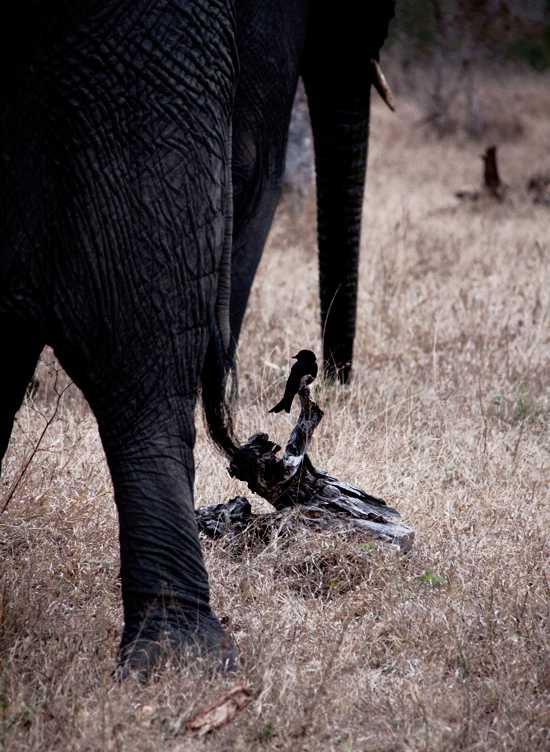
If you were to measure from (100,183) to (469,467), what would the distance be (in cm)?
218

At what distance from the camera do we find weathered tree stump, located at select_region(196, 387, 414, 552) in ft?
11.1

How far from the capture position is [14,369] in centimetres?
285

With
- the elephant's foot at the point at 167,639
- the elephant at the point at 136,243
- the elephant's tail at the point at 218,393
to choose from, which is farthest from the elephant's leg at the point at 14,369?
the elephant's foot at the point at 167,639

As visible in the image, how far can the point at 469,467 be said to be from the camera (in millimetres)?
4199

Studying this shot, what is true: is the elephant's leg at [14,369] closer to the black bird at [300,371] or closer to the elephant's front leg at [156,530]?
the elephant's front leg at [156,530]

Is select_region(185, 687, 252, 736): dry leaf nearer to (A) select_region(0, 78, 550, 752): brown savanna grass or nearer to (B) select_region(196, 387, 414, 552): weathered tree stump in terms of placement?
(A) select_region(0, 78, 550, 752): brown savanna grass

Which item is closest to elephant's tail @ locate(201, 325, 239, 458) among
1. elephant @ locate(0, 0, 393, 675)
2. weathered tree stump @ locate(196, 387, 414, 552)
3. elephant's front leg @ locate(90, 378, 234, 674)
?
elephant @ locate(0, 0, 393, 675)

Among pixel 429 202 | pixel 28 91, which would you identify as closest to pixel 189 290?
pixel 28 91

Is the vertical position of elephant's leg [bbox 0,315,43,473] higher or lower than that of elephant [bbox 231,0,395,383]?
lower

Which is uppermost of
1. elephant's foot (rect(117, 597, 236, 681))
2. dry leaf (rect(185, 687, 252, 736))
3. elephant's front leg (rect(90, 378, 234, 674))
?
elephant's front leg (rect(90, 378, 234, 674))

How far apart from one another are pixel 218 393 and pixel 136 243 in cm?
47

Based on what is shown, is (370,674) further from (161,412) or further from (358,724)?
(161,412)

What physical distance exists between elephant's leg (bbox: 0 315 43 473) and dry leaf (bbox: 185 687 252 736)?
872 millimetres

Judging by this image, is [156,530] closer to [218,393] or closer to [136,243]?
[218,393]
